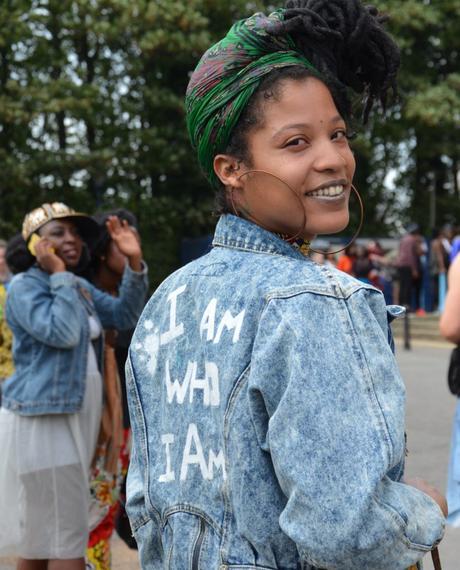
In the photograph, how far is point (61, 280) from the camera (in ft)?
13.1

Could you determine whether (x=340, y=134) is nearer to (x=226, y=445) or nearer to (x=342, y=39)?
(x=342, y=39)

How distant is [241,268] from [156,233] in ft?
72.7

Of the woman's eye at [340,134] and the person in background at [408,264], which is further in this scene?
the person in background at [408,264]

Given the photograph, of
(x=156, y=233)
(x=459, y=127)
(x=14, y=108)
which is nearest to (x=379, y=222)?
(x=459, y=127)

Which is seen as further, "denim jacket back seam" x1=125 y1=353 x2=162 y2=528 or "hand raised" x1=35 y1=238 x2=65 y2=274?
"hand raised" x1=35 y1=238 x2=65 y2=274

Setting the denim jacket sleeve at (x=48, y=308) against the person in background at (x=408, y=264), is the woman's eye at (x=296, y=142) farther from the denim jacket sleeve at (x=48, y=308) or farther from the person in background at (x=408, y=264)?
the person in background at (x=408, y=264)

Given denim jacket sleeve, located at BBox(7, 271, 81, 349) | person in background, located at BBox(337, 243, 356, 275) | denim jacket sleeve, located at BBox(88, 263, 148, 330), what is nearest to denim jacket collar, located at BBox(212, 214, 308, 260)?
denim jacket sleeve, located at BBox(7, 271, 81, 349)

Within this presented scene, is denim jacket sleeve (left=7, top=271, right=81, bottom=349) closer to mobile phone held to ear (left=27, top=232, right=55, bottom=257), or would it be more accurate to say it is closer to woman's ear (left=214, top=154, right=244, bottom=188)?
mobile phone held to ear (left=27, top=232, right=55, bottom=257)

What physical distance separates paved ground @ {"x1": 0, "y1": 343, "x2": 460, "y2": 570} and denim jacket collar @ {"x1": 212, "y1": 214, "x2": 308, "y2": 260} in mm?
3582

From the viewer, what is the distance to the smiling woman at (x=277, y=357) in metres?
1.36

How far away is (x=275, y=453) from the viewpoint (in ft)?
4.52

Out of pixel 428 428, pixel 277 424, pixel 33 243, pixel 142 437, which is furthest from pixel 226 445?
pixel 428 428

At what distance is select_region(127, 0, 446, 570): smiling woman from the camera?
136cm

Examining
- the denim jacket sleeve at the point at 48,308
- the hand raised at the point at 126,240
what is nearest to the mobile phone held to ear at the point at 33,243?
the denim jacket sleeve at the point at 48,308
